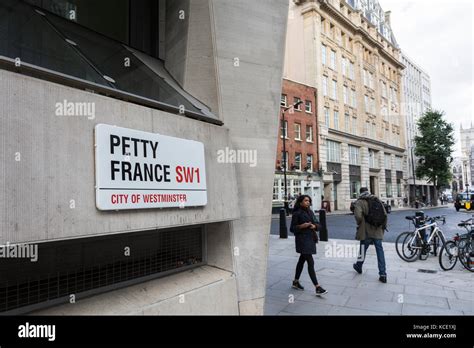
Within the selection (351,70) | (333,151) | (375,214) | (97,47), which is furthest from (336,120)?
(97,47)

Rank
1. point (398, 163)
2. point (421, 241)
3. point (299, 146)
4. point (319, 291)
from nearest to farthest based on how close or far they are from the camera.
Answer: point (319, 291), point (421, 241), point (299, 146), point (398, 163)

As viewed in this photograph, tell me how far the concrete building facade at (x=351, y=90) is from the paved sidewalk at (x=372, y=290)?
28170mm

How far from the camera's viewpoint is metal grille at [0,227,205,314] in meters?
3.02

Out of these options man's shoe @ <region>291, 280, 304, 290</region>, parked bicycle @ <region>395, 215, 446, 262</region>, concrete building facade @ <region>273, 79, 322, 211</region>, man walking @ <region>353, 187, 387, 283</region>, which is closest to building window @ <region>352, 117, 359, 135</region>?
concrete building facade @ <region>273, 79, 322, 211</region>

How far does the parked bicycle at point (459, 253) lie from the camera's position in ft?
25.0

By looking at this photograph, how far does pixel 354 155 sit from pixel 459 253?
35.8 meters

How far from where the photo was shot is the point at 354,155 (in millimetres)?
41875

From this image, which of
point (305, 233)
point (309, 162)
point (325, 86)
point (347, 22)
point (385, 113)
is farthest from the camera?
point (385, 113)

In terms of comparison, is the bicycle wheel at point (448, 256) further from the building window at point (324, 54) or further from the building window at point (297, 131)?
the building window at point (324, 54)

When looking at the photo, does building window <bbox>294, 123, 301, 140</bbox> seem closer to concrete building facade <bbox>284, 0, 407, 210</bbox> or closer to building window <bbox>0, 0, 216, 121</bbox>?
concrete building facade <bbox>284, 0, 407, 210</bbox>

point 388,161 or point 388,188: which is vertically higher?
point 388,161

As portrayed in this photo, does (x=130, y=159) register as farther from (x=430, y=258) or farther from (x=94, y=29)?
(x=430, y=258)

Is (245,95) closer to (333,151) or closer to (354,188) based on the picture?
(333,151)

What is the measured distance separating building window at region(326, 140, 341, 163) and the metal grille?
3435 cm
